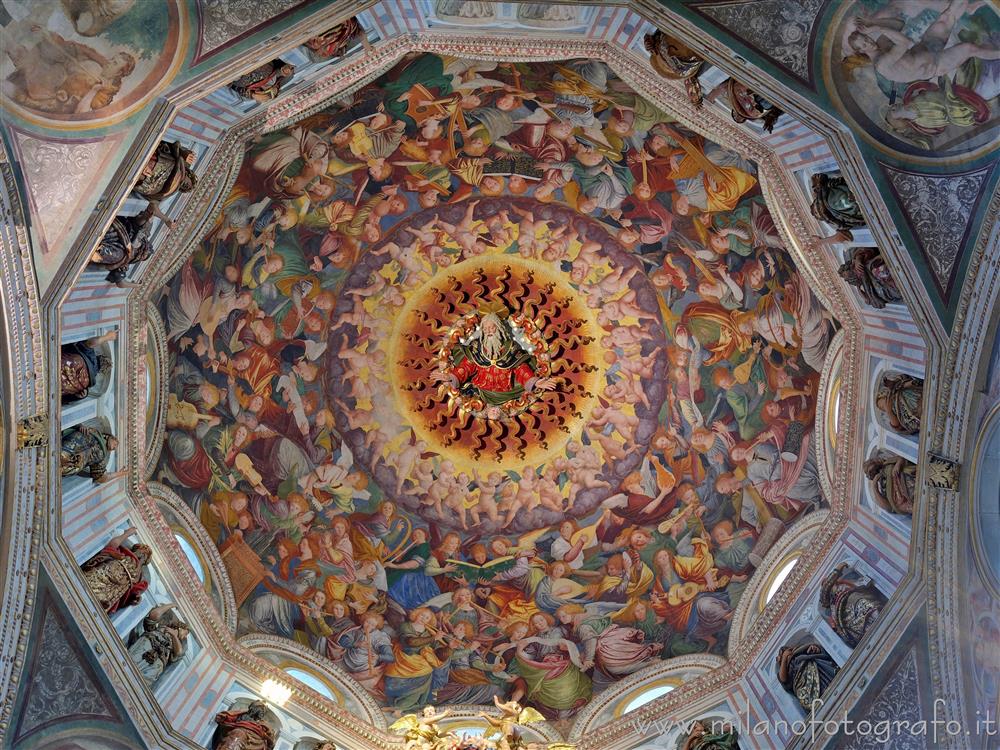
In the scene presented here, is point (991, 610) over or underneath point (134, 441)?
over

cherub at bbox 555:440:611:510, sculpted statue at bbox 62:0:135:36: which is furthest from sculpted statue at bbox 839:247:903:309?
sculpted statue at bbox 62:0:135:36

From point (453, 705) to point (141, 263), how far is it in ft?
34.2

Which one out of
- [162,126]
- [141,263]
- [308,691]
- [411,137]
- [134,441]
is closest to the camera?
[162,126]

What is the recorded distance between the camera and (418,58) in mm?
17719

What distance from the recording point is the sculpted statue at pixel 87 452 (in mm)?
15383

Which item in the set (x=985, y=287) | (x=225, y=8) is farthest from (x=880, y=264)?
(x=225, y=8)

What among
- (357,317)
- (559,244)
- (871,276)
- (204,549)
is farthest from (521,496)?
(871,276)

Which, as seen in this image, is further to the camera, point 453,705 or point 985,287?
point 453,705

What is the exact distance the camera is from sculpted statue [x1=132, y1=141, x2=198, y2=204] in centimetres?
1482

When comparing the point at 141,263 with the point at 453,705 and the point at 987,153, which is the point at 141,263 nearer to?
the point at 453,705

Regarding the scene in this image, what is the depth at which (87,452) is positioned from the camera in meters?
15.8

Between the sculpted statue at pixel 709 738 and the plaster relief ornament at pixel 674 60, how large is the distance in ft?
34.0

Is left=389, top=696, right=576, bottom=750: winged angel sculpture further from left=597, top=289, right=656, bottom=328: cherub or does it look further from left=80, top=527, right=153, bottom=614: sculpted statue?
left=597, top=289, right=656, bottom=328: cherub

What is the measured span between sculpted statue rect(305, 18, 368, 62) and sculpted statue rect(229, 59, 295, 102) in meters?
0.45
